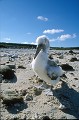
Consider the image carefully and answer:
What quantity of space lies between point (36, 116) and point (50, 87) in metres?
2.88

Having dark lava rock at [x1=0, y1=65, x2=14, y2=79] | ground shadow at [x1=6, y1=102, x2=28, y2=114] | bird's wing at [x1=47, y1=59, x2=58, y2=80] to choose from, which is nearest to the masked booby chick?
→ bird's wing at [x1=47, y1=59, x2=58, y2=80]

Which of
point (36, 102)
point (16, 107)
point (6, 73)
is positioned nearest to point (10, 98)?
point (16, 107)

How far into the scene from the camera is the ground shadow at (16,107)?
7.22 meters

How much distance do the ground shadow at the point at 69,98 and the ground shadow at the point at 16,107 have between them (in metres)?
1.25

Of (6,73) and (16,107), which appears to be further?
(6,73)

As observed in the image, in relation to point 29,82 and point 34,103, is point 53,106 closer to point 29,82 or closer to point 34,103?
point 34,103

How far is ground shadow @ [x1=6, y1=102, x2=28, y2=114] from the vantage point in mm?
7219

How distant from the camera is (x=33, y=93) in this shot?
8.89 m

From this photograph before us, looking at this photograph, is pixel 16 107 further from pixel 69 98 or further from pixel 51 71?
pixel 51 71

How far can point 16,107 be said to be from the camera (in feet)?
24.4

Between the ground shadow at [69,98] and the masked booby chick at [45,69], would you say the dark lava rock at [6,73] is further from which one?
the ground shadow at [69,98]

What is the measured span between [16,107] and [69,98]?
2225 millimetres

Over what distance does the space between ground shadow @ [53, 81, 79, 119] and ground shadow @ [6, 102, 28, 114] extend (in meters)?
1.25

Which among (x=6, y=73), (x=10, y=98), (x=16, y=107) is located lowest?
(x=16, y=107)
